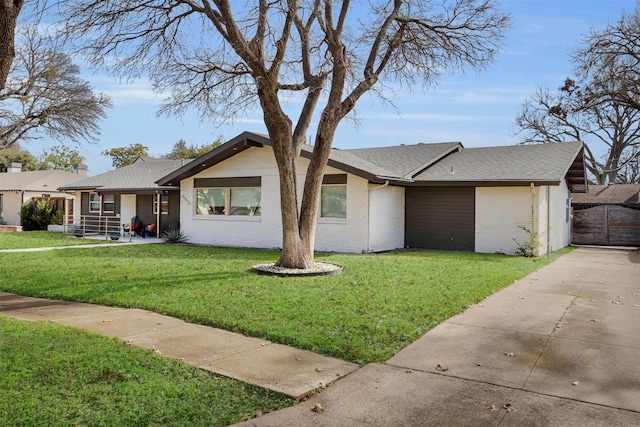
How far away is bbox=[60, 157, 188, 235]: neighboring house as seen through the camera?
22625 mm

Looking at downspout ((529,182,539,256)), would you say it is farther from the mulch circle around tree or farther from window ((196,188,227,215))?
window ((196,188,227,215))

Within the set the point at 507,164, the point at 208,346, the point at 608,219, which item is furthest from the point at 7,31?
the point at 608,219

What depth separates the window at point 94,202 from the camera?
84.8ft

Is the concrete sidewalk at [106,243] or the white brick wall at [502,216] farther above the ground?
the white brick wall at [502,216]

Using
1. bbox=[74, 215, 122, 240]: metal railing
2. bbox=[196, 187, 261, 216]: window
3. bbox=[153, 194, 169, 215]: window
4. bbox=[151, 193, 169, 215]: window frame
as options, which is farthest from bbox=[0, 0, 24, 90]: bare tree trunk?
bbox=[74, 215, 122, 240]: metal railing

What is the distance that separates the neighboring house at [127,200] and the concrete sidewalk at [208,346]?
14.7m

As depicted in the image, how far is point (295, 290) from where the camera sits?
28.4 ft

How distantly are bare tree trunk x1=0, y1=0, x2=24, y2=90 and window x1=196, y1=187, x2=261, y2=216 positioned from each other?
14.0 metres

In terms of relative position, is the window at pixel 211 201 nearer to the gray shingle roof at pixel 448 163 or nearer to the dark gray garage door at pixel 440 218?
the gray shingle roof at pixel 448 163

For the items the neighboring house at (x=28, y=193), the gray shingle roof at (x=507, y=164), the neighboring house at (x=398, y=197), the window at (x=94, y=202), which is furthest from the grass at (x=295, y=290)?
the neighboring house at (x=28, y=193)

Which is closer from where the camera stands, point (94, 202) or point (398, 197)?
point (398, 197)

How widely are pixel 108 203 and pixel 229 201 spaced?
9829 mm

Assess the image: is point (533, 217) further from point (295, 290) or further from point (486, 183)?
point (295, 290)

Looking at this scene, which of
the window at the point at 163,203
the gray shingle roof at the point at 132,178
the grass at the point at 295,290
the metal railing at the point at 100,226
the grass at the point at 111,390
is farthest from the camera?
the metal railing at the point at 100,226
